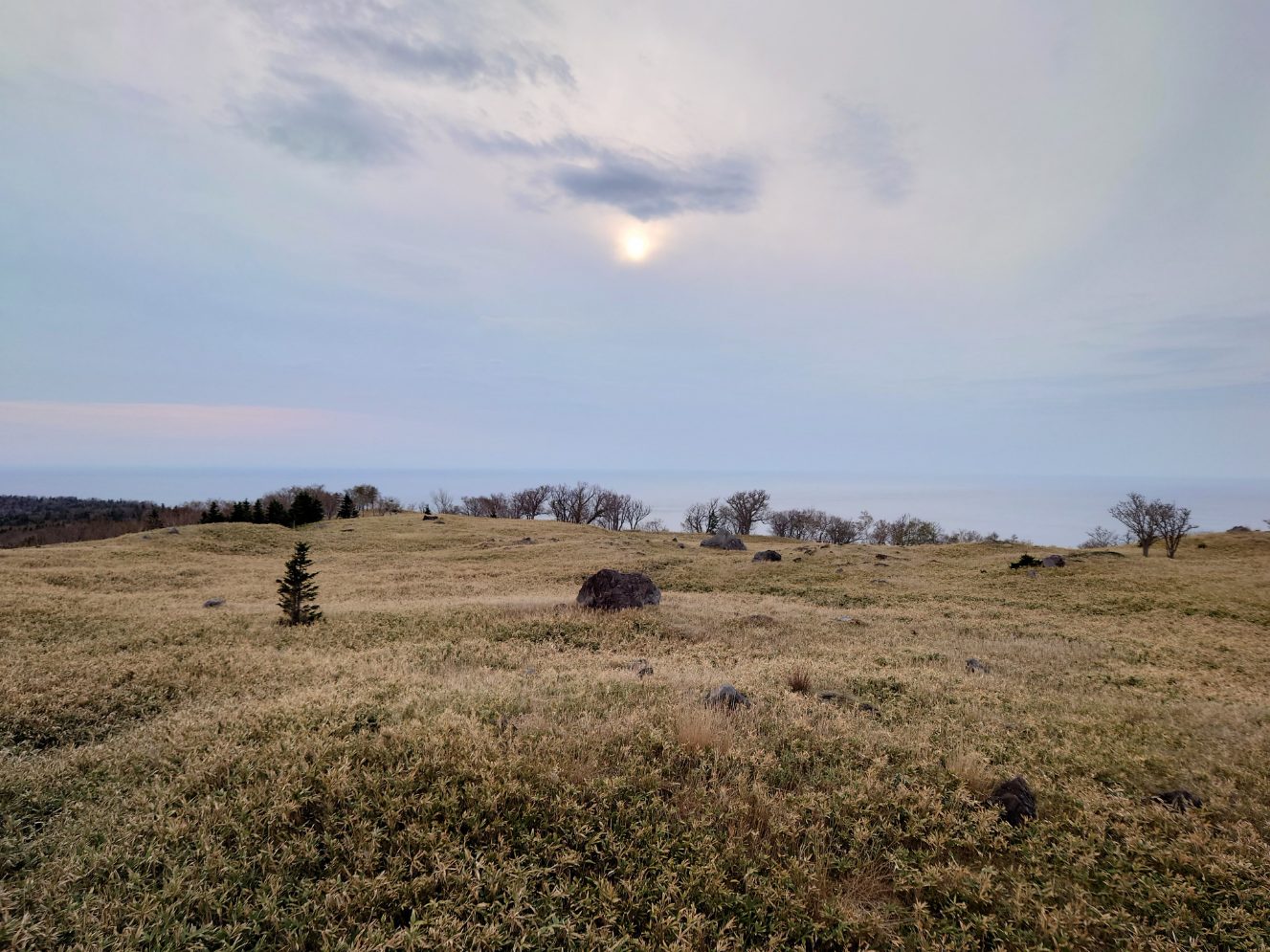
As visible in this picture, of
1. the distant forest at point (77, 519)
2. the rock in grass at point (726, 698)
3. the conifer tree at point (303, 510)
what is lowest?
the distant forest at point (77, 519)

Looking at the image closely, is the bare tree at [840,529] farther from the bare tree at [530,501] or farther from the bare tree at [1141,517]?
the bare tree at [530,501]

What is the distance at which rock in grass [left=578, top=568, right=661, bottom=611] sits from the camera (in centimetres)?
2141

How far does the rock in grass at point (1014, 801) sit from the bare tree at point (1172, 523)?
59403 millimetres

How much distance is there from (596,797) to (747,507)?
101 m

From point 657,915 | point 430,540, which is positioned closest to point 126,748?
point 657,915

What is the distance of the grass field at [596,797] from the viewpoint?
477 centimetres

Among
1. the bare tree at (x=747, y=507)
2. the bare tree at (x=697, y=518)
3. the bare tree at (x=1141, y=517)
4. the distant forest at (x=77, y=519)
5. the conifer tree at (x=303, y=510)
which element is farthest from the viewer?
the bare tree at (x=697, y=518)

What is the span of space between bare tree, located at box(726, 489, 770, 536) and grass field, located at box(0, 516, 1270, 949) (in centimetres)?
8749

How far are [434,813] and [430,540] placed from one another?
196 feet

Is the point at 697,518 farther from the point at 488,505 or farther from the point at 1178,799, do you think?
the point at 1178,799

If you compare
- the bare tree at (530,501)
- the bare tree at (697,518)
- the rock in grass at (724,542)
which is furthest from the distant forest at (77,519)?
the bare tree at (697,518)

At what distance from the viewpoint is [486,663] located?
1366 centimetres

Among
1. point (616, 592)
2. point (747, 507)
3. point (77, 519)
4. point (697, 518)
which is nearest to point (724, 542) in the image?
point (616, 592)

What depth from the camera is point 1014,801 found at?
7164 mm
